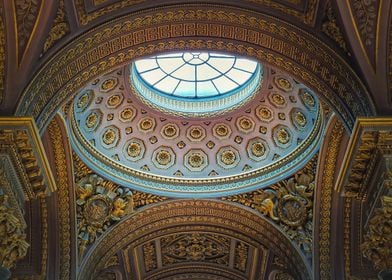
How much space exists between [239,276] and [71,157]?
5.13 meters

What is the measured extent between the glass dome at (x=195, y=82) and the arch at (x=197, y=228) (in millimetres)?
1986

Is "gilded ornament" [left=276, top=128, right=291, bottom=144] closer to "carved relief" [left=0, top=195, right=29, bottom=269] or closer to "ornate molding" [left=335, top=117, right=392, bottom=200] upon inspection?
"ornate molding" [left=335, top=117, right=392, bottom=200]

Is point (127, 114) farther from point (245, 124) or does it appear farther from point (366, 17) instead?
point (366, 17)

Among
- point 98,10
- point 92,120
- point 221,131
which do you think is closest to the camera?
point 98,10

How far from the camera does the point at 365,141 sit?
7.54 meters

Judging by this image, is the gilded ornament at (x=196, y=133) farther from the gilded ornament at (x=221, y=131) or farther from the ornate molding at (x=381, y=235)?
the ornate molding at (x=381, y=235)

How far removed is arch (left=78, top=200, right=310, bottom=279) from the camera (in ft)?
42.8

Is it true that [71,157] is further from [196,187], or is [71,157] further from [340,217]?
[340,217]

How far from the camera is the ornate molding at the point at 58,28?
831cm

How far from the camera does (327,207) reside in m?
12.6

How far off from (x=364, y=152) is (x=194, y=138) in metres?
6.94

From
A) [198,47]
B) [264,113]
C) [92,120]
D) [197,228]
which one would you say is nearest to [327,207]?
[264,113]

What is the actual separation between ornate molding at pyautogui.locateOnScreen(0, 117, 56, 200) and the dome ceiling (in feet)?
14.7

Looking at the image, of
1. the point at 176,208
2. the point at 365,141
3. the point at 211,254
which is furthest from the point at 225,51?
the point at 211,254
